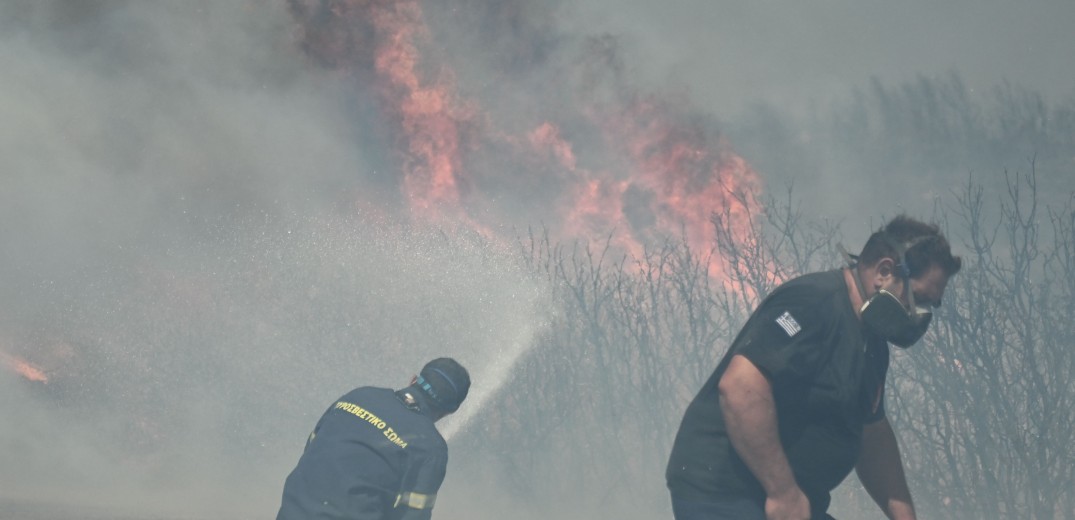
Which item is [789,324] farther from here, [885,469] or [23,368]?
[23,368]

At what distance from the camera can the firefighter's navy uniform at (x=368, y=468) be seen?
365 centimetres

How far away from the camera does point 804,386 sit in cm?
270

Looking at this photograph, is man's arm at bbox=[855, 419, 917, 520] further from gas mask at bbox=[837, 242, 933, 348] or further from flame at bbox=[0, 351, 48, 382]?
flame at bbox=[0, 351, 48, 382]

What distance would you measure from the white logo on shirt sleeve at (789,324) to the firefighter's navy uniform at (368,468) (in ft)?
5.08

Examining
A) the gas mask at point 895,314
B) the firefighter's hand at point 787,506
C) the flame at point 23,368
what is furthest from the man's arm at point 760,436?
the flame at point 23,368

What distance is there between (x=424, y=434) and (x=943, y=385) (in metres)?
10.4

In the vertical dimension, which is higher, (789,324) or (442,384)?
(442,384)

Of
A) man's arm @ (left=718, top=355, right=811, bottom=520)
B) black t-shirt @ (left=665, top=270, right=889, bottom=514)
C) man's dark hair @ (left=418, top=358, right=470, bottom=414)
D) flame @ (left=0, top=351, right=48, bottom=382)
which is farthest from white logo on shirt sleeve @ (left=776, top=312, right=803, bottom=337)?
flame @ (left=0, top=351, right=48, bottom=382)

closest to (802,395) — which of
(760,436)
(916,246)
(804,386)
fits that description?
(804,386)

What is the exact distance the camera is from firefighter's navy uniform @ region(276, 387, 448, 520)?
365 cm

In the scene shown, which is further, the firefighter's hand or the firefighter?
the firefighter

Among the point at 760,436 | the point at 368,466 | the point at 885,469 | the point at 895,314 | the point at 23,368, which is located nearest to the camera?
the point at 760,436

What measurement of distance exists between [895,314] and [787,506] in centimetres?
64

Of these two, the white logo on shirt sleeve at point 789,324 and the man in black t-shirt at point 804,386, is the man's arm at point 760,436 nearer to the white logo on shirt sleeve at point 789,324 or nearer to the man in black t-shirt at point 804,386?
the man in black t-shirt at point 804,386
